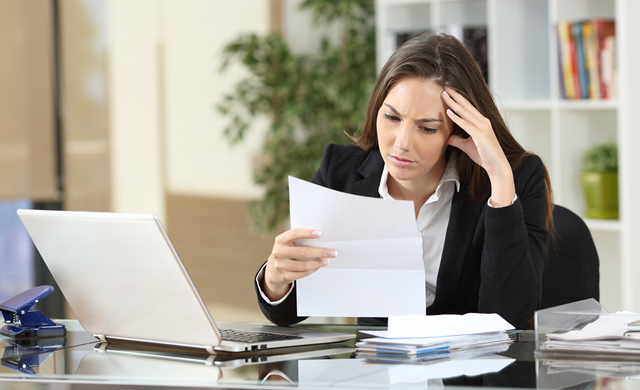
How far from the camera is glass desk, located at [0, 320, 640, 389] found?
941mm

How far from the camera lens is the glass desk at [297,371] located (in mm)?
941

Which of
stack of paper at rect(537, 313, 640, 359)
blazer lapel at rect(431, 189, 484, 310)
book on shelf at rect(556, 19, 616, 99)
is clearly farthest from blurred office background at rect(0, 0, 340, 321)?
stack of paper at rect(537, 313, 640, 359)

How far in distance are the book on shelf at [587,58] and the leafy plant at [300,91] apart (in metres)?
1.12

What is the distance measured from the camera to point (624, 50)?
2547 millimetres

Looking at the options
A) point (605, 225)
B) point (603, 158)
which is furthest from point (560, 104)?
point (605, 225)

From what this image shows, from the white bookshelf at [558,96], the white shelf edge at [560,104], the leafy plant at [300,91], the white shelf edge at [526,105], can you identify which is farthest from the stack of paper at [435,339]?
the leafy plant at [300,91]

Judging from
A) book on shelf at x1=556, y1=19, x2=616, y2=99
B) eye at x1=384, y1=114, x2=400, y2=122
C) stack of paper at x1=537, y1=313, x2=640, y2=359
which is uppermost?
book on shelf at x1=556, y1=19, x2=616, y2=99

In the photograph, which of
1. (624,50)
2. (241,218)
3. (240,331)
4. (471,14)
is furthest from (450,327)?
(241,218)

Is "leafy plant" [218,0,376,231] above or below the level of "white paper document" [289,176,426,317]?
above

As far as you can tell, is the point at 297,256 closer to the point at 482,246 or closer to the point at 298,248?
the point at 298,248

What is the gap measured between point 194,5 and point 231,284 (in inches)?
66.7

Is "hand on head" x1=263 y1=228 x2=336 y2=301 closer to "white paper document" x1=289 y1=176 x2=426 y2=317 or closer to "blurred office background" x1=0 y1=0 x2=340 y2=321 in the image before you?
"white paper document" x1=289 y1=176 x2=426 y2=317

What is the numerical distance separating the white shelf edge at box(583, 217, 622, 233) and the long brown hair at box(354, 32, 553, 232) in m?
1.14

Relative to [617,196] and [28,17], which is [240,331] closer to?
[617,196]
